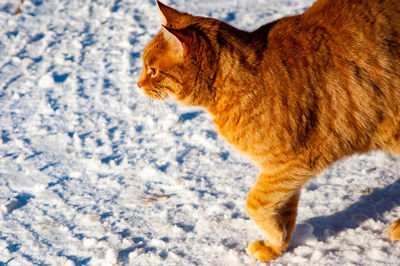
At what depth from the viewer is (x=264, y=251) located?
2.79m

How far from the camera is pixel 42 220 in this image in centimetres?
317

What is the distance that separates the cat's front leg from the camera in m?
2.57

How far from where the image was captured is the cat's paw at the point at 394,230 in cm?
278

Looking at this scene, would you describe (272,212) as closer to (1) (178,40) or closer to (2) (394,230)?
(2) (394,230)

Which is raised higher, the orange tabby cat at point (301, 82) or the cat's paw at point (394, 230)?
the orange tabby cat at point (301, 82)

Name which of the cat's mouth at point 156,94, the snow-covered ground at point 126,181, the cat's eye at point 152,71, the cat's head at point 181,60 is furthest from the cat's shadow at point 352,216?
the cat's eye at point 152,71

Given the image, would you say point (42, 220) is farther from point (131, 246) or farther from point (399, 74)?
point (399, 74)

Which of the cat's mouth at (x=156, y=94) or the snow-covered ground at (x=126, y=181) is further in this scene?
the snow-covered ground at (x=126, y=181)

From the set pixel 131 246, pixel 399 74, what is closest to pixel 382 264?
pixel 399 74

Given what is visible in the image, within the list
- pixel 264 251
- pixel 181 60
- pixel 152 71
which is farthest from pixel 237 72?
pixel 264 251

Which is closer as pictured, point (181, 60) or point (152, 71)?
point (181, 60)

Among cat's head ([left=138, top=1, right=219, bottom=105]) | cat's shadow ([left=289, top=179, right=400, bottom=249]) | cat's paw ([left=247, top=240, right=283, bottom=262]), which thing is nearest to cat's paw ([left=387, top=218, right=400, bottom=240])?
cat's shadow ([left=289, top=179, right=400, bottom=249])

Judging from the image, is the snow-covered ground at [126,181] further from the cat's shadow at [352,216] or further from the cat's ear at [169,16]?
the cat's ear at [169,16]

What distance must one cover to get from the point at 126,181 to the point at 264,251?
1.29 m
